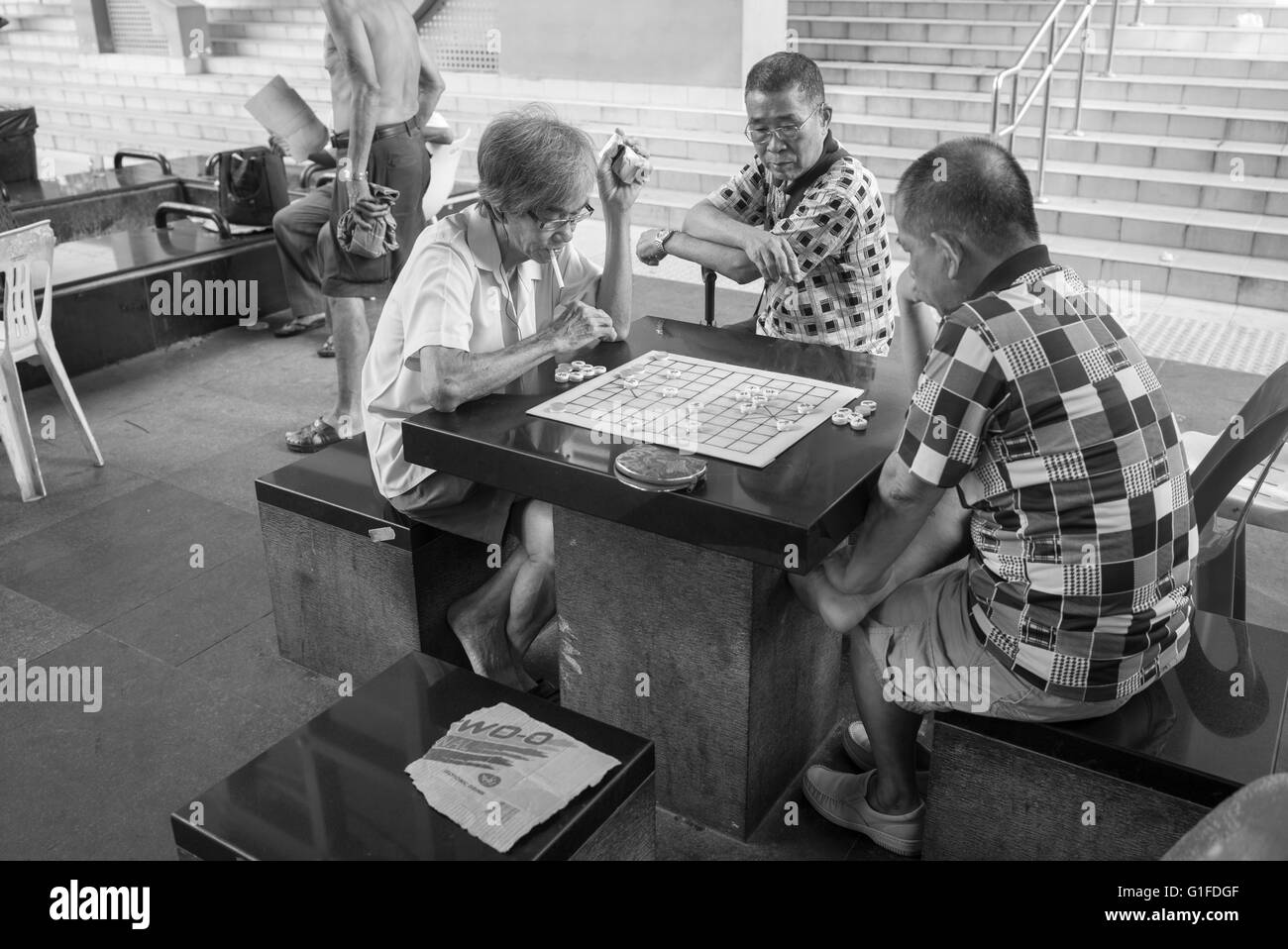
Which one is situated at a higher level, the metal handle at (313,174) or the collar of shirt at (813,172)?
the collar of shirt at (813,172)

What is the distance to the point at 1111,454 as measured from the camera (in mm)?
1673

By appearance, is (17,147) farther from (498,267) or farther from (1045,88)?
(1045,88)

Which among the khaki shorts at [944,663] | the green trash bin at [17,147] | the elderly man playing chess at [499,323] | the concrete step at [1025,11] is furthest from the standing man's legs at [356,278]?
the concrete step at [1025,11]

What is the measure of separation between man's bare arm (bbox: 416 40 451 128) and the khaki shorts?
10.8 feet

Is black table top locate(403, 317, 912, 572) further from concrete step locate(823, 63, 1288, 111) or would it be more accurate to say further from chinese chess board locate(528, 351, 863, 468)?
concrete step locate(823, 63, 1288, 111)

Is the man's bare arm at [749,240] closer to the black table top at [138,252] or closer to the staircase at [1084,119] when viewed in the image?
the black table top at [138,252]

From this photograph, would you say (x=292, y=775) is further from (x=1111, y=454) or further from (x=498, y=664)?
(x=1111, y=454)

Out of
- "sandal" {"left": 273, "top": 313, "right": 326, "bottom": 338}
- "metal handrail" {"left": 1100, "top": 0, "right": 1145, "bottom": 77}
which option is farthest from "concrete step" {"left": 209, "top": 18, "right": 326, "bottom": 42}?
"metal handrail" {"left": 1100, "top": 0, "right": 1145, "bottom": 77}

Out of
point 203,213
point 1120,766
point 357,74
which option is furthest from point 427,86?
point 1120,766

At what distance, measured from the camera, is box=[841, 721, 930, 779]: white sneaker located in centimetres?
245

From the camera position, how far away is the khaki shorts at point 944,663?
72.2 inches

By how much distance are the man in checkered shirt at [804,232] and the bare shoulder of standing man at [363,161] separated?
4.78 feet

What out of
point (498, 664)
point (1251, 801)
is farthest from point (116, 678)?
point (1251, 801)
